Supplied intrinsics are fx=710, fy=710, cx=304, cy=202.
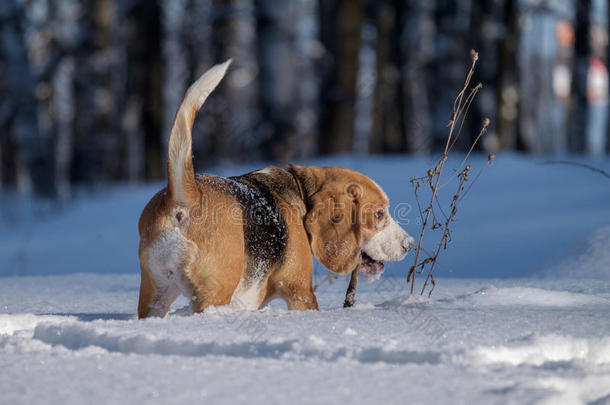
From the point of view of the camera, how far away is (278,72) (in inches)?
386

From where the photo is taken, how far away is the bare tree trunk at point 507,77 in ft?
41.7

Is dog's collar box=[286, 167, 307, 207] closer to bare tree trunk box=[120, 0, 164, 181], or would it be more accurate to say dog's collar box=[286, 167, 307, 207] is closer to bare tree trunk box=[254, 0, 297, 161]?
bare tree trunk box=[254, 0, 297, 161]

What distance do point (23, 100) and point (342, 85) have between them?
5.08 m

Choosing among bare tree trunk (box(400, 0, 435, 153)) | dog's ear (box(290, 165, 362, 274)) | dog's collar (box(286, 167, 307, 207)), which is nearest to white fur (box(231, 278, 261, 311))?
dog's ear (box(290, 165, 362, 274))

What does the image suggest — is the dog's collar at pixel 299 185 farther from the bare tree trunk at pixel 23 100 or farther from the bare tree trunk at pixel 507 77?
the bare tree trunk at pixel 507 77

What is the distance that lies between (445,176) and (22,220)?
803 cm

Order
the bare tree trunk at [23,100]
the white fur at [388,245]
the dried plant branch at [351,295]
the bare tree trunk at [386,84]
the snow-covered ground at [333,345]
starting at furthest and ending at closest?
the bare tree trunk at [386,84]
the bare tree trunk at [23,100]
the white fur at [388,245]
the dried plant branch at [351,295]
the snow-covered ground at [333,345]

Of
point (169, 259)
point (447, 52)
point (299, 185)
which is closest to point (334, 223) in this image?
point (299, 185)

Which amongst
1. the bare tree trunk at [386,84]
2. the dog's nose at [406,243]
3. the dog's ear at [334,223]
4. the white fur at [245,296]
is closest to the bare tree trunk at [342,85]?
the bare tree trunk at [386,84]

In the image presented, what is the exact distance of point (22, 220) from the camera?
12367 mm

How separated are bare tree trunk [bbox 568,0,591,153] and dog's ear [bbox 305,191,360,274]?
49.3 feet

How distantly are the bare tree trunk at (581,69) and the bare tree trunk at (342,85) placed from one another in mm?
7632

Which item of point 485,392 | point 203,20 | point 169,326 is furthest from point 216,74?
point 203,20

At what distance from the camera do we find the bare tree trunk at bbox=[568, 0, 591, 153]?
55.8 feet
